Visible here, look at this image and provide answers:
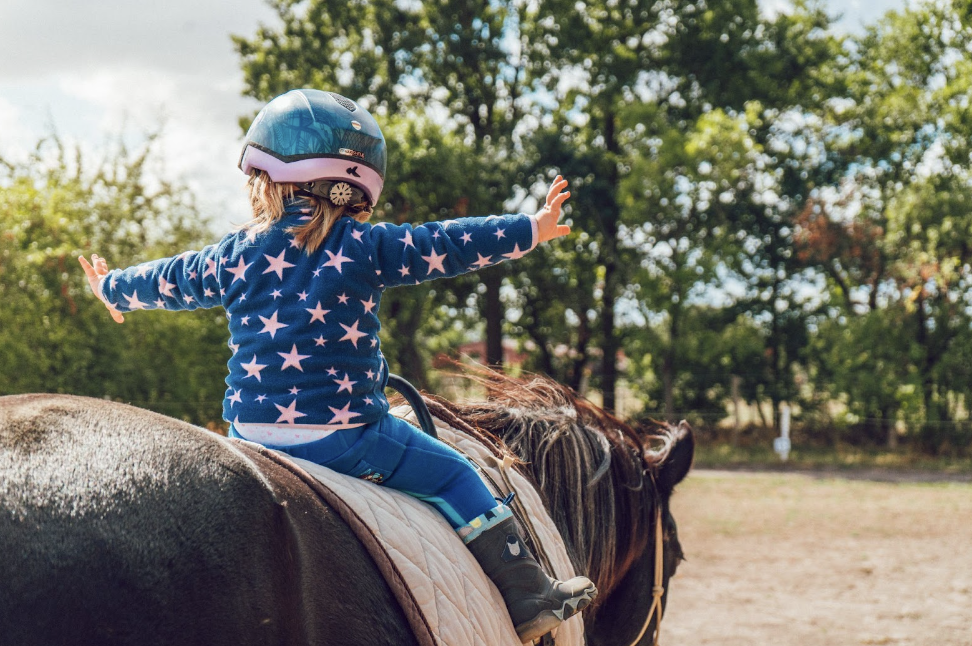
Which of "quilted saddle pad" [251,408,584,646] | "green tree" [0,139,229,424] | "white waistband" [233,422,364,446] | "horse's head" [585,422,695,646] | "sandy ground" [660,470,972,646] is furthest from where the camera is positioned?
"green tree" [0,139,229,424]

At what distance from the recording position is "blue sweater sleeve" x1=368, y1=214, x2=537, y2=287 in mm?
1777

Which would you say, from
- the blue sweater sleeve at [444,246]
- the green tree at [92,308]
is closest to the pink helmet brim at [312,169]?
the blue sweater sleeve at [444,246]

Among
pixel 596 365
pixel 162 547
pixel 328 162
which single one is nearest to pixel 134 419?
pixel 162 547

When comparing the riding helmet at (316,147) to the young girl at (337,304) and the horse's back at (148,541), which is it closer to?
the young girl at (337,304)

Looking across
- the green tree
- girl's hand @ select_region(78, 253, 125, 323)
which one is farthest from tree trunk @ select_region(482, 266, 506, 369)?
girl's hand @ select_region(78, 253, 125, 323)

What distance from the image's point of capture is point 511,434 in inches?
102

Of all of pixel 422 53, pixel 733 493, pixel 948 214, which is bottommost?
pixel 733 493

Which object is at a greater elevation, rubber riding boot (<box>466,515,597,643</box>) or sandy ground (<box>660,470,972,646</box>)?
rubber riding boot (<box>466,515,597,643</box>)

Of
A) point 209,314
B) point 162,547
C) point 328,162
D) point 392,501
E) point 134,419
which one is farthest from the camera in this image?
point 209,314

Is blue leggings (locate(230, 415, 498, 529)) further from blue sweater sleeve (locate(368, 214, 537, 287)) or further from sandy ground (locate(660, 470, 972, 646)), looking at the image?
sandy ground (locate(660, 470, 972, 646))

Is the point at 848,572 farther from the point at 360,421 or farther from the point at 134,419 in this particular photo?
the point at 134,419

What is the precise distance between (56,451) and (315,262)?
656 millimetres

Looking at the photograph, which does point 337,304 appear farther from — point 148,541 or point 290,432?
point 148,541

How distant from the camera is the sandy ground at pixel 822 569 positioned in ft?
18.7
